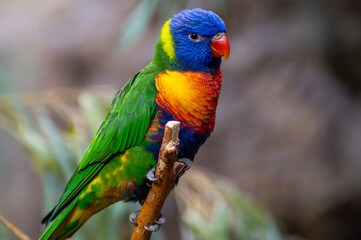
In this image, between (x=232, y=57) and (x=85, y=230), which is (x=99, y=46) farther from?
(x=85, y=230)

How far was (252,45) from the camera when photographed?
333 centimetres

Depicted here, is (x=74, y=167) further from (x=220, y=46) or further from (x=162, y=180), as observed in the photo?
(x=220, y=46)

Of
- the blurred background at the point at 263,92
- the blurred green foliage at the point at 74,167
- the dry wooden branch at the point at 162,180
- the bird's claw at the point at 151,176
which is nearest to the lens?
the dry wooden branch at the point at 162,180

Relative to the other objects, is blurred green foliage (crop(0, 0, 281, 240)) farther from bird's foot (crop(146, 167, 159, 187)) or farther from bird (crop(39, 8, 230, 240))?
bird's foot (crop(146, 167, 159, 187))

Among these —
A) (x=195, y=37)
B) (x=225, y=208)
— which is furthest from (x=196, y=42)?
(x=225, y=208)

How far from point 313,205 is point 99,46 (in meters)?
2.30

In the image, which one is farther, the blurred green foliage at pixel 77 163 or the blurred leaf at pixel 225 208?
the blurred leaf at pixel 225 208

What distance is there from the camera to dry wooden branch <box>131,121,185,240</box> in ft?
3.58

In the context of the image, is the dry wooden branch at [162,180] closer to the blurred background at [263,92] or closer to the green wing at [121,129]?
the green wing at [121,129]

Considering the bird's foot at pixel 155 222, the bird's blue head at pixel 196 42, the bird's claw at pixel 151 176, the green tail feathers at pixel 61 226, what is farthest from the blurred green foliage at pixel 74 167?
the bird's blue head at pixel 196 42

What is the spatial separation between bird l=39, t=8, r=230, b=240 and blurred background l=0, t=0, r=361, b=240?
167 cm

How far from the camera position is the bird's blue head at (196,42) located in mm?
1348

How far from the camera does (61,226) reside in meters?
1.43

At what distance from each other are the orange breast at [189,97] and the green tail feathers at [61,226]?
0.52 m
